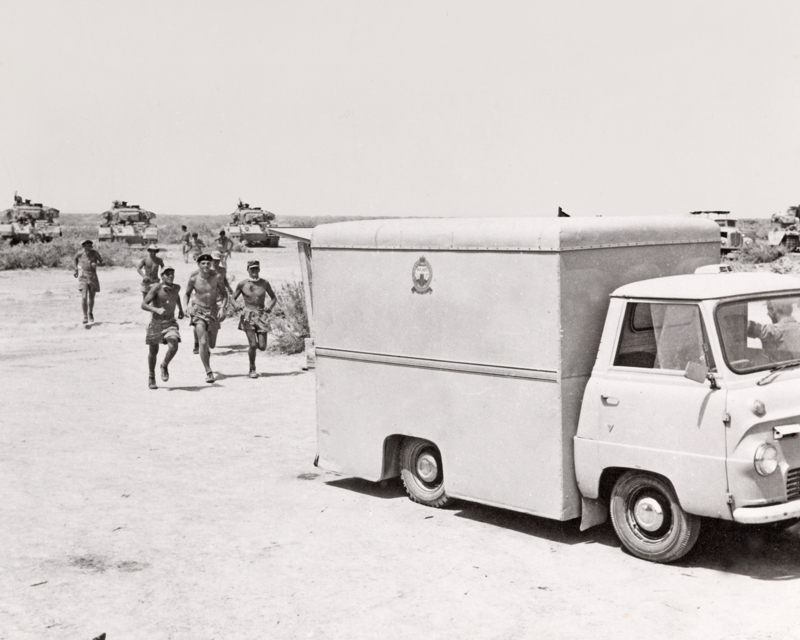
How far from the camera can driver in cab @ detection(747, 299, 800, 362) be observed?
22.3ft

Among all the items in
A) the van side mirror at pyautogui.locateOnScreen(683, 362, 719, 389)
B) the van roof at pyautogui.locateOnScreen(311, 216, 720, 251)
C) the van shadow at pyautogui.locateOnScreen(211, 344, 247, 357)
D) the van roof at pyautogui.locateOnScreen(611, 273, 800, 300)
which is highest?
the van roof at pyautogui.locateOnScreen(311, 216, 720, 251)

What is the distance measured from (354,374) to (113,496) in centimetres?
233

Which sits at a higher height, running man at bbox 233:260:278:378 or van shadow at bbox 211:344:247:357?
running man at bbox 233:260:278:378

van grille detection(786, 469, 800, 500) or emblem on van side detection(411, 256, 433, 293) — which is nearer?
van grille detection(786, 469, 800, 500)

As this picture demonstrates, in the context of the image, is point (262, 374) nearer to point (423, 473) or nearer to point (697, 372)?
point (423, 473)

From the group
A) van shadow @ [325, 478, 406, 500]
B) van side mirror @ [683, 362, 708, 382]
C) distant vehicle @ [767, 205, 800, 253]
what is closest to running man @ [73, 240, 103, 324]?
van shadow @ [325, 478, 406, 500]

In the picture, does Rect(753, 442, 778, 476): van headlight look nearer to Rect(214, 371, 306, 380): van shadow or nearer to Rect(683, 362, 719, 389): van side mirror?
Rect(683, 362, 719, 389): van side mirror

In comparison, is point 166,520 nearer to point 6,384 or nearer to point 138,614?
point 138,614

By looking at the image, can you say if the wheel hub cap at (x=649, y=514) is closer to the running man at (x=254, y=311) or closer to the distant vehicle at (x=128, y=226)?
the running man at (x=254, y=311)

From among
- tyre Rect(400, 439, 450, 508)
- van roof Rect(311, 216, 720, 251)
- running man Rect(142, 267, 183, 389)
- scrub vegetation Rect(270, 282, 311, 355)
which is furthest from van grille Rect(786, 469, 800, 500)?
scrub vegetation Rect(270, 282, 311, 355)

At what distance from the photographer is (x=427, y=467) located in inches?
330

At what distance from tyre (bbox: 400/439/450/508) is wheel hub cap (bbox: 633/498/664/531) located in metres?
1.79

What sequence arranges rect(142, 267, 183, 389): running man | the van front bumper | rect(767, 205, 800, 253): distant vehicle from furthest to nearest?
1. rect(767, 205, 800, 253): distant vehicle
2. rect(142, 267, 183, 389): running man
3. the van front bumper

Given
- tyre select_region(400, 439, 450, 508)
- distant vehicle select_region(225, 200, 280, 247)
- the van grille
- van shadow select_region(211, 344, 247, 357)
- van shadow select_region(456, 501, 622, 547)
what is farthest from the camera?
distant vehicle select_region(225, 200, 280, 247)
